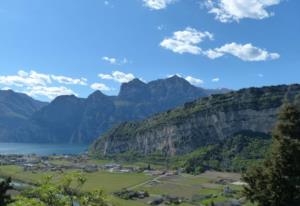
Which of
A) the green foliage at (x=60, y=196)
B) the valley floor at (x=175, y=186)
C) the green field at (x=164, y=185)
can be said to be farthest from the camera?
the green field at (x=164, y=185)

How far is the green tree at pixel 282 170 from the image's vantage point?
31094 mm

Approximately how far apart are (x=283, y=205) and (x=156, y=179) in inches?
6398

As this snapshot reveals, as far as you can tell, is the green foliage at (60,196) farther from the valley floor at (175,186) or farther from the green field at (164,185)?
the green field at (164,185)

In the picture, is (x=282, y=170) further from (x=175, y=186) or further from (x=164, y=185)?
(x=164, y=185)

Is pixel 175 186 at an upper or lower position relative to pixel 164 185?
lower

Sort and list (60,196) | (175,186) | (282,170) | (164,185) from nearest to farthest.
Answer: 1. (60,196)
2. (282,170)
3. (175,186)
4. (164,185)

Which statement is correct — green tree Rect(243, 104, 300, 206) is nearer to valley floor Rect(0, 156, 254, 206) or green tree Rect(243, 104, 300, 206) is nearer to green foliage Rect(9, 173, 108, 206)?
green foliage Rect(9, 173, 108, 206)

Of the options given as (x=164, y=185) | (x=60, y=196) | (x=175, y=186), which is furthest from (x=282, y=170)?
(x=164, y=185)

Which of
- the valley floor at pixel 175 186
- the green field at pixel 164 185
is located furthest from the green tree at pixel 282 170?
the green field at pixel 164 185

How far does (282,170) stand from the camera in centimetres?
3153

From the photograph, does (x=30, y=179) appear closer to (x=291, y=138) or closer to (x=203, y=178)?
(x=203, y=178)

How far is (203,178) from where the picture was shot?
635 feet

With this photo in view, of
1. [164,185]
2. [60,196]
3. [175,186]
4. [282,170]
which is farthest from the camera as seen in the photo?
[164,185]

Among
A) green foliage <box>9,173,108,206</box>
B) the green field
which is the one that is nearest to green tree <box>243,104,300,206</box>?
green foliage <box>9,173,108,206</box>
